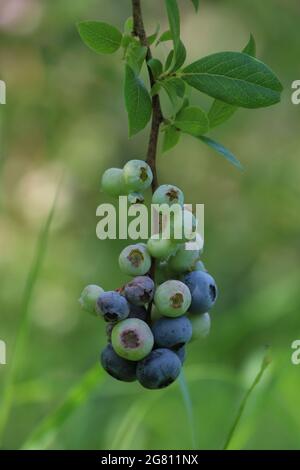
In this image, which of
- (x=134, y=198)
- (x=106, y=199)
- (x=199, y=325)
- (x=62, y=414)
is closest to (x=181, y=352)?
(x=199, y=325)

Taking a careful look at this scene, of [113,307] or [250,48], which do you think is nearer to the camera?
[113,307]

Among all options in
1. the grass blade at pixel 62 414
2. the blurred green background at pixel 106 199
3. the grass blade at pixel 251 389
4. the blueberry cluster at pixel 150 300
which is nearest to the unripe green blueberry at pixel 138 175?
the blueberry cluster at pixel 150 300

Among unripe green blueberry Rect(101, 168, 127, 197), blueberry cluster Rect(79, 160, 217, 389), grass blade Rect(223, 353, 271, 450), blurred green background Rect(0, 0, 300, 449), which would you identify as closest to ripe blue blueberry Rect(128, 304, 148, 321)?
blueberry cluster Rect(79, 160, 217, 389)

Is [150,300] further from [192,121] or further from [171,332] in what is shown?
[192,121]

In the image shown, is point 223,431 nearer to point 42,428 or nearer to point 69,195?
point 42,428

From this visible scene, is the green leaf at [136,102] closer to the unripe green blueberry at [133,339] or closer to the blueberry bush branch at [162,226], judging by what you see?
the blueberry bush branch at [162,226]
